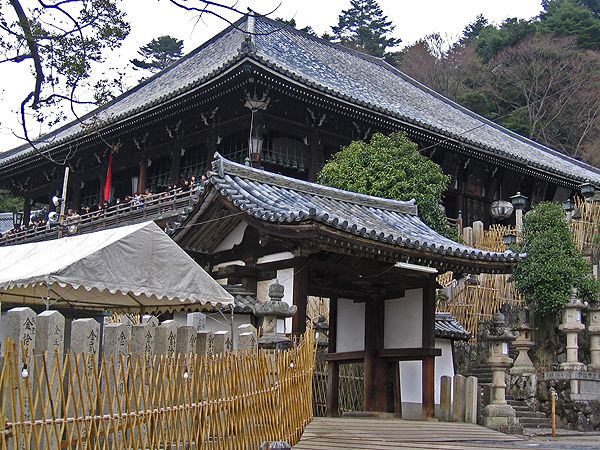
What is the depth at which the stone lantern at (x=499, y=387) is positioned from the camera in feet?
39.2

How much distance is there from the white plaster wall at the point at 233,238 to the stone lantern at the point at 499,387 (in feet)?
14.8

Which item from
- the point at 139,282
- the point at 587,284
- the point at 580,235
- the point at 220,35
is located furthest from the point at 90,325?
Answer: the point at 220,35

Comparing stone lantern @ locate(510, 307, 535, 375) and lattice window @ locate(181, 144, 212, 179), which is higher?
lattice window @ locate(181, 144, 212, 179)

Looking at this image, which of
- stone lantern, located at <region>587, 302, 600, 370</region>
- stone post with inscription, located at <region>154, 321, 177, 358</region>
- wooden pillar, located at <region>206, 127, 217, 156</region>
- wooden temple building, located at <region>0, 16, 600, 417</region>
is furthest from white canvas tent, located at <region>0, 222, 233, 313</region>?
wooden pillar, located at <region>206, 127, 217, 156</region>

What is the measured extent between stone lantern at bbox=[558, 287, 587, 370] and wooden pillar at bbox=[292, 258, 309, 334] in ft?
25.7

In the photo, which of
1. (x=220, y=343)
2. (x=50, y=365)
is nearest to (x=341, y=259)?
(x=220, y=343)

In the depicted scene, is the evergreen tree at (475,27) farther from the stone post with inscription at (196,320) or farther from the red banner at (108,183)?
the stone post with inscription at (196,320)

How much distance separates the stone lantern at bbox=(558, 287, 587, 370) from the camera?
16.0 meters

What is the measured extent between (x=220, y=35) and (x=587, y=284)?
17.3 metres

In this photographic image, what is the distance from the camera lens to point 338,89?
21.2 meters

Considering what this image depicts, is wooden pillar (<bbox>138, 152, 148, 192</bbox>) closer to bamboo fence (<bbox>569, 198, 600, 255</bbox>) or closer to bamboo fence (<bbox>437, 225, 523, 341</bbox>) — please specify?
bamboo fence (<bbox>437, 225, 523, 341</bbox>)

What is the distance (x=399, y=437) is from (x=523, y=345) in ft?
29.1

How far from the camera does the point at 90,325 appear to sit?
Answer: 16.4 feet

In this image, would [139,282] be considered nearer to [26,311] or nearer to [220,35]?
[26,311]
